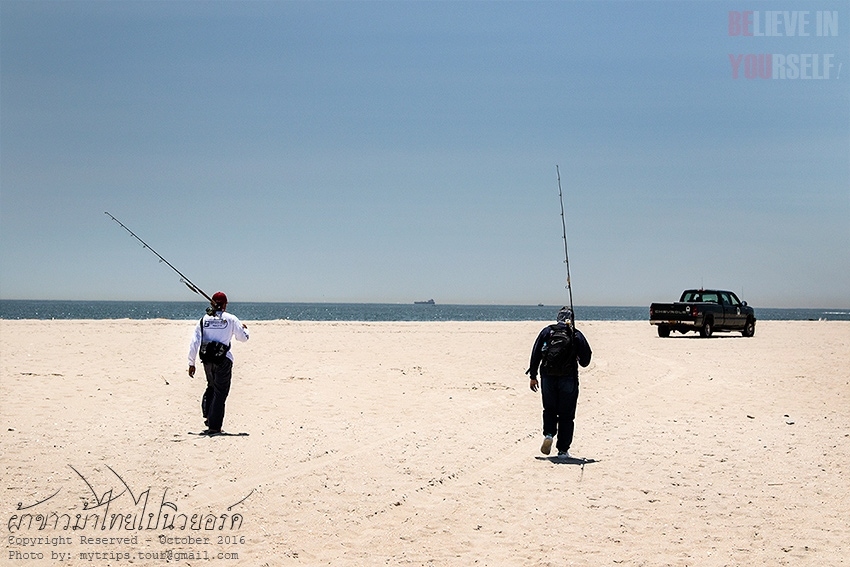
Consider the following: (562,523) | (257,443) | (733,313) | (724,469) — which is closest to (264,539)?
(562,523)

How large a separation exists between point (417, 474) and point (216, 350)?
358cm

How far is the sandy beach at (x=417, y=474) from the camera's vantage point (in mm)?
6859

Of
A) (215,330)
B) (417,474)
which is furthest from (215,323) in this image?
(417,474)

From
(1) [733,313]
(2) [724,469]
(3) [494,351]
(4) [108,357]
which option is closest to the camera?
(2) [724,469]

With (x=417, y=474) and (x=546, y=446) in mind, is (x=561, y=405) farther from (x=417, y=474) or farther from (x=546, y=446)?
(x=417, y=474)

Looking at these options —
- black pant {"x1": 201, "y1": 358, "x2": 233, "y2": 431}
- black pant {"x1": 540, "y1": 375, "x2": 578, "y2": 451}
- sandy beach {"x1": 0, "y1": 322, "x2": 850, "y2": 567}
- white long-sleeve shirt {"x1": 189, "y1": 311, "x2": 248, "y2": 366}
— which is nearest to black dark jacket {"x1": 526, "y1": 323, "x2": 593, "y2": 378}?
black pant {"x1": 540, "y1": 375, "x2": 578, "y2": 451}

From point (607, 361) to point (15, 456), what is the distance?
56.1 feet

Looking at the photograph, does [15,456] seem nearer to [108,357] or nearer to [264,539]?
[264,539]

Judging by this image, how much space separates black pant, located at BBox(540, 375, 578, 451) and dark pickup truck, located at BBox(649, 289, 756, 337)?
26536mm

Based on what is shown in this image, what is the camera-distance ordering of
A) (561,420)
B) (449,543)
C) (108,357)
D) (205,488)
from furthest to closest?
(108,357), (561,420), (205,488), (449,543)

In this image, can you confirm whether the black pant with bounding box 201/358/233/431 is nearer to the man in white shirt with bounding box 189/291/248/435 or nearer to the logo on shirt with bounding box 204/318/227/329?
the man in white shirt with bounding box 189/291/248/435

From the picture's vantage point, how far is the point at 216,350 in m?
11.1

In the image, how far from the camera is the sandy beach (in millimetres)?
6859

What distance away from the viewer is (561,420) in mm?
10070
